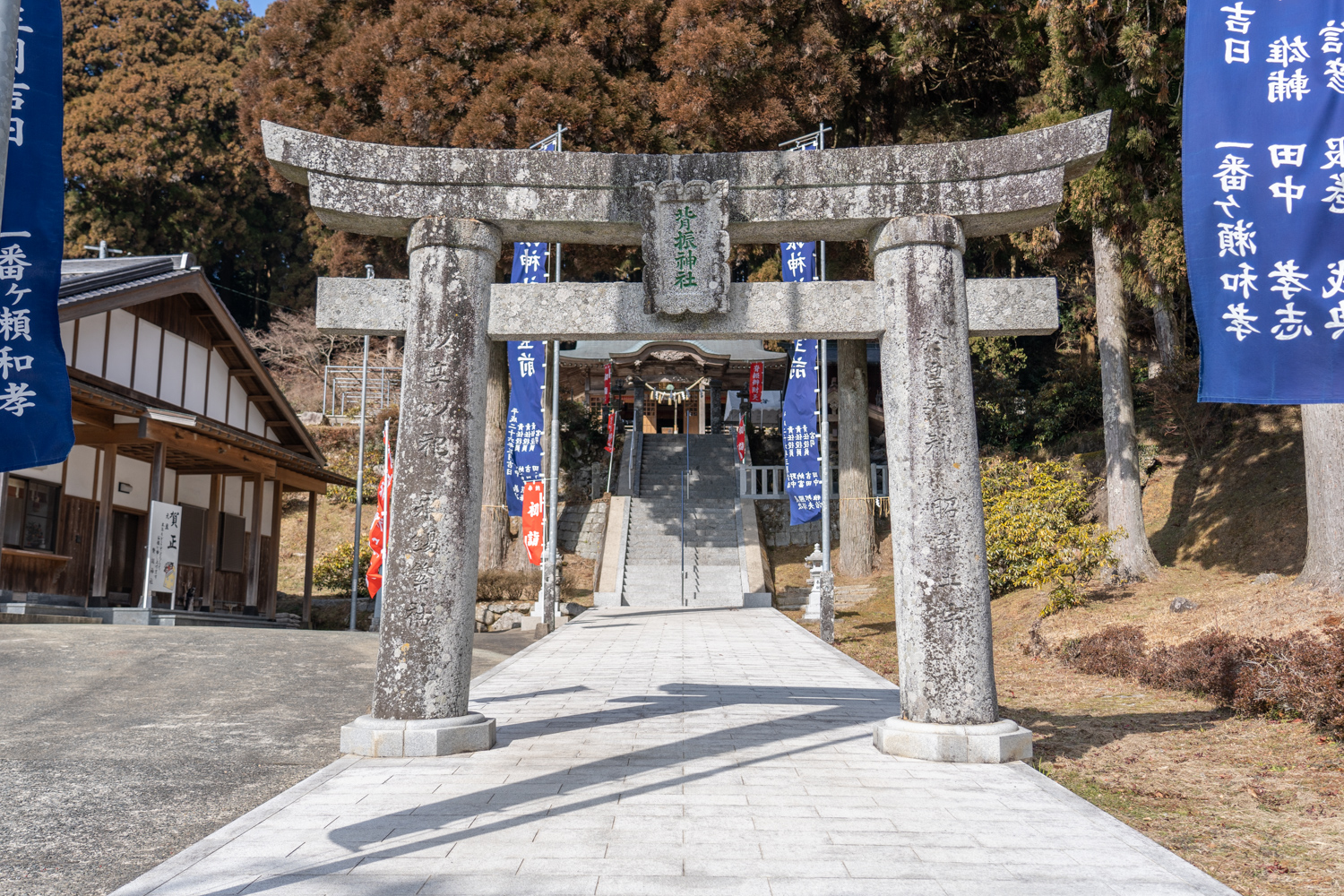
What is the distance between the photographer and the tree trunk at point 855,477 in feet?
69.1

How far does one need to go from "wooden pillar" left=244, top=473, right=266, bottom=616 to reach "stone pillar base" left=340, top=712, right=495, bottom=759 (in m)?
14.9

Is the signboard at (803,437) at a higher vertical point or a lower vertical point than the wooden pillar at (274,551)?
higher

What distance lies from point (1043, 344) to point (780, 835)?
91.6 feet

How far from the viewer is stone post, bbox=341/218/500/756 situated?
649 cm

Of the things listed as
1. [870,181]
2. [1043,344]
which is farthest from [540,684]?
[1043,344]

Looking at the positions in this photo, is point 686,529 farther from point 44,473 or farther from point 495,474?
point 44,473

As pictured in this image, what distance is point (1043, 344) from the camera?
29344 mm

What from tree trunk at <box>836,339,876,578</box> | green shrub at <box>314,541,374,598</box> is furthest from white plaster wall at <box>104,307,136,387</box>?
tree trunk at <box>836,339,876,578</box>

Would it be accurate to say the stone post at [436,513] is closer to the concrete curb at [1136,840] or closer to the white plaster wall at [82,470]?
the concrete curb at [1136,840]

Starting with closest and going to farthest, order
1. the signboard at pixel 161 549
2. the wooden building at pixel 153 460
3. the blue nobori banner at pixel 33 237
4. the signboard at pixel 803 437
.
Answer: the blue nobori banner at pixel 33 237
the wooden building at pixel 153 460
the signboard at pixel 161 549
the signboard at pixel 803 437

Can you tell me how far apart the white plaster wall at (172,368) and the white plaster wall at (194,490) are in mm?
2572

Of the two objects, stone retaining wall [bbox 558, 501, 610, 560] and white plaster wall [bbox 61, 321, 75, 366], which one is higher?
white plaster wall [bbox 61, 321, 75, 366]

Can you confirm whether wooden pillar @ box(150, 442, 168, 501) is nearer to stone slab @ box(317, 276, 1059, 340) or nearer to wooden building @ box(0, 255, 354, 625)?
wooden building @ box(0, 255, 354, 625)

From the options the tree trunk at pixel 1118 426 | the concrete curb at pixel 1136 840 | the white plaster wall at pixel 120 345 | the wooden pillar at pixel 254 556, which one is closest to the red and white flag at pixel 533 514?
the white plaster wall at pixel 120 345
